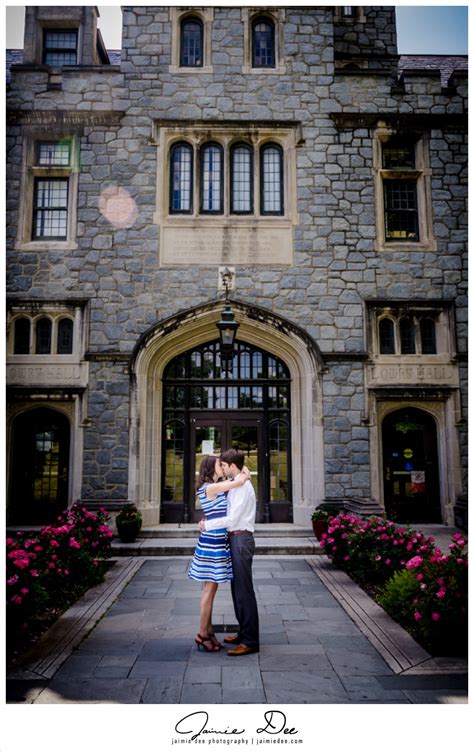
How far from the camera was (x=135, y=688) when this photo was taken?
12.3 ft

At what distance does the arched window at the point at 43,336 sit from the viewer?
10.3 m

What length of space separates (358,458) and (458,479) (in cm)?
191

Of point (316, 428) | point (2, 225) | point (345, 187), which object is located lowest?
point (316, 428)

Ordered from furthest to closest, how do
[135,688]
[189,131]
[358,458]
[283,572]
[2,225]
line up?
[189,131], [358,458], [283,572], [2,225], [135,688]

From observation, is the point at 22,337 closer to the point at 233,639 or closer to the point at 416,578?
the point at 233,639

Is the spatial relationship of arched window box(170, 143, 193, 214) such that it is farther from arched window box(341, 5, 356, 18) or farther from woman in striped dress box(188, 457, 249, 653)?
woman in striped dress box(188, 457, 249, 653)

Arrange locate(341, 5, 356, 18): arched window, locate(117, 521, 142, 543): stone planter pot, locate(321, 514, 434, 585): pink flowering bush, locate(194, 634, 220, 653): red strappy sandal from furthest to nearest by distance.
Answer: locate(341, 5, 356, 18): arched window, locate(117, 521, 142, 543): stone planter pot, locate(321, 514, 434, 585): pink flowering bush, locate(194, 634, 220, 653): red strappy sandal

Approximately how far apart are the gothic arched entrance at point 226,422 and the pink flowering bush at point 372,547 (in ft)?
9.52

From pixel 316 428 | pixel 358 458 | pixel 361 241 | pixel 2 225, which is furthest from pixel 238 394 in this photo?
pixel 2 225

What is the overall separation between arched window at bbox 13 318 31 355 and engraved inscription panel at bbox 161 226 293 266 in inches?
114

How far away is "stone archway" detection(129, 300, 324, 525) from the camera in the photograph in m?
10.0

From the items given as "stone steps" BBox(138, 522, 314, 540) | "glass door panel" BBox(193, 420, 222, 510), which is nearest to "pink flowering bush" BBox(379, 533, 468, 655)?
"stone steps" BBox(138, 522, 314, 540)

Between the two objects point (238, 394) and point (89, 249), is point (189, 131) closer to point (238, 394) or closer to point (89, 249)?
point (89, 249)

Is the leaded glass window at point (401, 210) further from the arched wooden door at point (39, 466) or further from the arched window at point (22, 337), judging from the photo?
→ the arched wooden door at point (39, 466)
